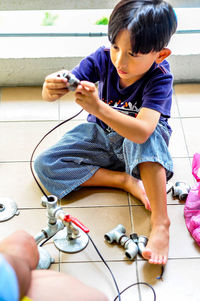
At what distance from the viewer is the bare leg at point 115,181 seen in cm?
151

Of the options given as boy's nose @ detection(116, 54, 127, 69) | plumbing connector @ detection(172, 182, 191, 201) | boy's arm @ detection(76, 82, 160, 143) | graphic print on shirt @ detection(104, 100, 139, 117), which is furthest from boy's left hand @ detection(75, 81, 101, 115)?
plumbing connector @ detection(172, 182, 191, 201)

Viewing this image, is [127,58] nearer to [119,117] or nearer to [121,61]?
[121,61]

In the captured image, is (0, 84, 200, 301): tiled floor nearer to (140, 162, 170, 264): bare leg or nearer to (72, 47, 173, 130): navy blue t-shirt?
(140, 162, 170, 264): bare leg

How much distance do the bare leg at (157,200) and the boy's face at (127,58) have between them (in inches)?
12.5

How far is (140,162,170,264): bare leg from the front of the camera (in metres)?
1.37

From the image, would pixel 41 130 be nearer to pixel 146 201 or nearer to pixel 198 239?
pixel 146 201

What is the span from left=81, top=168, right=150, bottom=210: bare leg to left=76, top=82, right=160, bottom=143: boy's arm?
26cm

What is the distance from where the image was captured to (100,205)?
59.0 inches

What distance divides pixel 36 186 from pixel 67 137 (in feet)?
0.68

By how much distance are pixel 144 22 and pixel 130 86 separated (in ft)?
0.88

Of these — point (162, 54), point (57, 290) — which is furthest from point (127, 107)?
point (57, 290)

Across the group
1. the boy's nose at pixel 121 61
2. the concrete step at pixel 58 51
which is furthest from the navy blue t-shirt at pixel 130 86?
the concrete step at pixel 58 51

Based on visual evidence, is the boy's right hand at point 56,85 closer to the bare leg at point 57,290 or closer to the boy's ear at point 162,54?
the boy's ear at point 162,54

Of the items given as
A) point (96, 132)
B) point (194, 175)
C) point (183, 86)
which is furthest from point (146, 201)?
point (183, 86)
